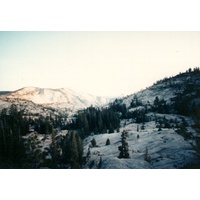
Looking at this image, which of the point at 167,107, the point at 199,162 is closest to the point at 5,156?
the point at 199,162

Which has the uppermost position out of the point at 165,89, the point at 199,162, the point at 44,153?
the point at 165,89

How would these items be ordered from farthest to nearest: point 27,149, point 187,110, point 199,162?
point 187,110, point 27,149, point 199,162

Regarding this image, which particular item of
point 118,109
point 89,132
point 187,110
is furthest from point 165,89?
point 89,132

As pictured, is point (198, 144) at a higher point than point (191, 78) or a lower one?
lower

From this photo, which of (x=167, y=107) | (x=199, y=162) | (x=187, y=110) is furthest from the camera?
(x=167, y=107)

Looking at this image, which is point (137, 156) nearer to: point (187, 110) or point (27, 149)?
point (27, 149)

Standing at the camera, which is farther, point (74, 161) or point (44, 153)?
point (44, 153)

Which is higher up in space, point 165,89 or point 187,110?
point 165,89

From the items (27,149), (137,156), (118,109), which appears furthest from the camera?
(118,109)

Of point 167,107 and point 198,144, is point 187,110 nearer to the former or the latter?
point 167,107
